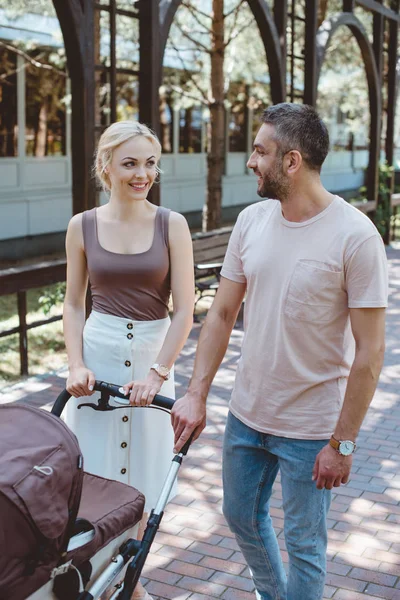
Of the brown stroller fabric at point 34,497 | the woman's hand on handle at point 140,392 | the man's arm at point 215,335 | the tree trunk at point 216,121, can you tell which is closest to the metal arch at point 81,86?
the man's arm at point 215,335

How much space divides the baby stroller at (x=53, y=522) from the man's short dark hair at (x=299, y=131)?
1.15 metres

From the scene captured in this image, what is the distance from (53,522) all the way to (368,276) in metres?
1.22

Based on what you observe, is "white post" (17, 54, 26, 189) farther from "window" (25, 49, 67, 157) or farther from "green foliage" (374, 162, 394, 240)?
"green foliage" (374, 162, 394, 240)

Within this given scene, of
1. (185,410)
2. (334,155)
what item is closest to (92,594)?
(185,410)

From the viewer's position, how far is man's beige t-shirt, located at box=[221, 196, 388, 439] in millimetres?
2668

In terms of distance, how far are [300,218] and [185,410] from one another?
769 mm

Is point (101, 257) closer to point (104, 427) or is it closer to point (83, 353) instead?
point (83, 353)

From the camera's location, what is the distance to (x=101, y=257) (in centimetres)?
335

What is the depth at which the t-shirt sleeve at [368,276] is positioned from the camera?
2617 mm

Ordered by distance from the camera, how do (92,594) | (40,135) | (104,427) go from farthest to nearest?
1. (40,135)
2. (104,427)
3. (92,594)

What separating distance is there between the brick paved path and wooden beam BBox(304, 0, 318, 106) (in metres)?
6.38

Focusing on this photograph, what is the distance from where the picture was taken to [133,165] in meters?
3.29

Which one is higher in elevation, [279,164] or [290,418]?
[279,164]

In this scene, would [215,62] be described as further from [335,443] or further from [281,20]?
[335,443]
